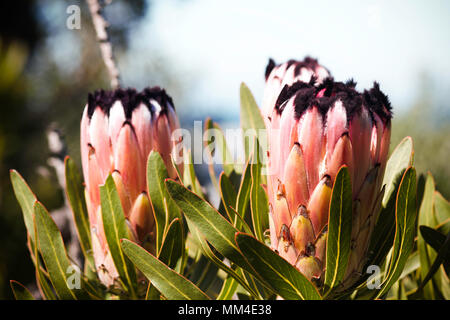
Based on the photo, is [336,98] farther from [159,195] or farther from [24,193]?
[24,193]

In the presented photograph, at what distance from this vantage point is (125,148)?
0.57 meters

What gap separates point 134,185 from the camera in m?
0.59

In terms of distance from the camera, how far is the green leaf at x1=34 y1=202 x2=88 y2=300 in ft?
1.98

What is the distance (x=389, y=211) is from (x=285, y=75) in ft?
0.90

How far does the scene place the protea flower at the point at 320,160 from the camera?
0.45 metres

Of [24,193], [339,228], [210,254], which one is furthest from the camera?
[24,193]

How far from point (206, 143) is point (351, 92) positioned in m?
0.36

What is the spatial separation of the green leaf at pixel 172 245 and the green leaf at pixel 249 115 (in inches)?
9.2

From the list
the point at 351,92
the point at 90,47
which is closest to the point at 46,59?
the point at 90,47

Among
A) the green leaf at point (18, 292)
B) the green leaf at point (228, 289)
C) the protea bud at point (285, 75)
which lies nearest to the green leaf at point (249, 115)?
the protea bud at point (285, 75)

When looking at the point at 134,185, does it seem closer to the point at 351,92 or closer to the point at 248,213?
the point at 248,213

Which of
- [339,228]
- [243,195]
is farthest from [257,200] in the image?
[339,228]

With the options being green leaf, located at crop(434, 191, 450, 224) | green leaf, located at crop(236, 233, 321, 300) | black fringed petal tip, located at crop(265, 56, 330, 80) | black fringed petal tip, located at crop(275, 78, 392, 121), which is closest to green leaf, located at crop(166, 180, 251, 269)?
green leaf, located at crop(236, 233, 321, 300)

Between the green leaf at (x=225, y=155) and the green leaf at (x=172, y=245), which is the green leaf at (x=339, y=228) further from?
the green leaf at (x=225, y=155)
